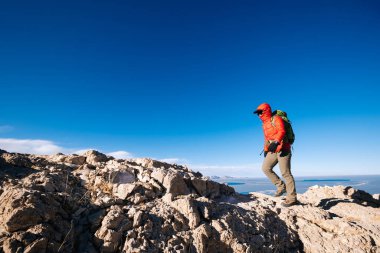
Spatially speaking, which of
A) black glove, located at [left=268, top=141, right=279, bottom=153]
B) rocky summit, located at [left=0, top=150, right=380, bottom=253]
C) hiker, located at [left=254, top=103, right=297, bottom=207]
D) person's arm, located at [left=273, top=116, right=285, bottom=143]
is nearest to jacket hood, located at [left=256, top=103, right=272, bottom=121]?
hiker, located at [left=254, top=103, right=297, bottom=207]

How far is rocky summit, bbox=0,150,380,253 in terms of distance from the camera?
4.00 m

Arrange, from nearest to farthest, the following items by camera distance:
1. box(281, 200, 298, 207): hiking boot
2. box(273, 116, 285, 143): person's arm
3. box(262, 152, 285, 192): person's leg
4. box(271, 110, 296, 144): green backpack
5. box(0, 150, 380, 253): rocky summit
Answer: box(0, 150, 380, 253): rocky summit < box(273, 116, 285, 143): person's arm < box(281, 200, 298, 207): hiking boot < box(271, 110, 296, 144): green backpack < box(262, 152, 285, 192): person's leg

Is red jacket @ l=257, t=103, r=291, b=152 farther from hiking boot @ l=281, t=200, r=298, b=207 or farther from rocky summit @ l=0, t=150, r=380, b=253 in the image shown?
rocky summit @ l=0, t=150, r=380, b=253

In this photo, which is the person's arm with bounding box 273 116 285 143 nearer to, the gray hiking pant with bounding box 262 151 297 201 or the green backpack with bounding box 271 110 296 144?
the green backpack with bounding box 271 110 296 144

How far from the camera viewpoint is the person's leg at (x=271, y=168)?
7.27 meters

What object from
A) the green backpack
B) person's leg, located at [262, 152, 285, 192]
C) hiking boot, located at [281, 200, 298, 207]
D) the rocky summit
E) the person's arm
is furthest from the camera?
person's leg, located at [262, 152, 285, 192]

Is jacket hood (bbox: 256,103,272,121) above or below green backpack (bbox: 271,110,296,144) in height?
above

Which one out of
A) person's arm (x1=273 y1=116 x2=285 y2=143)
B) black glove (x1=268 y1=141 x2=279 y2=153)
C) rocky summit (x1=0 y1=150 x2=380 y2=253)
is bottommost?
rocky summit (x1=0 y1=150 x2=380 y2=253)

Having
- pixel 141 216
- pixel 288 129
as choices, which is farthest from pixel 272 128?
pixel 141 216

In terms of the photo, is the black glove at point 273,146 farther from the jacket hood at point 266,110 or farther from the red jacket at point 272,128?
the jacket hood at point 266,110

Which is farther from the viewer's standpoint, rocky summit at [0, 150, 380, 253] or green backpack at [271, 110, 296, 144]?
green backpack at [271, 110, 296, 144]

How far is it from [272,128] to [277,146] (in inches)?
21.3

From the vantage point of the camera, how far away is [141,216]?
462 cm

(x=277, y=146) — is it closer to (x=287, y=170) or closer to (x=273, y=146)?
(x=273, y=146)
